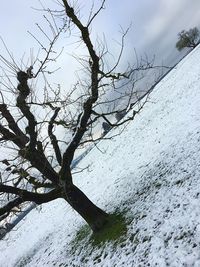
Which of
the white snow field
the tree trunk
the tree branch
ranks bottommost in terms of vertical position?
the white snow field

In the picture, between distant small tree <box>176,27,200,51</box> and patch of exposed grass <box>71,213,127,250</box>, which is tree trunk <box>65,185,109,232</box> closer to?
patch of exposed grass <box>71,213,127,250</box>

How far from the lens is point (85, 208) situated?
11539mm

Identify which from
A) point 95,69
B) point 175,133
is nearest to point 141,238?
point 95,69

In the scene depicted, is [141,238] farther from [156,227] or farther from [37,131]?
[37,131]

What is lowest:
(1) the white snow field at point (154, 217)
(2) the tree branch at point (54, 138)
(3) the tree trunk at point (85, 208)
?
(1) the white snow field at point (154, 217)

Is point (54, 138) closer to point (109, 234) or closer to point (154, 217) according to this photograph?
point (109, 234)

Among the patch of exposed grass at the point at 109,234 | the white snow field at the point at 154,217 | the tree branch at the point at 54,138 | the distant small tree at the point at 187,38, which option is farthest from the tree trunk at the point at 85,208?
the distant small tree at the point at 187,38

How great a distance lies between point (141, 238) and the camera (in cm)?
927

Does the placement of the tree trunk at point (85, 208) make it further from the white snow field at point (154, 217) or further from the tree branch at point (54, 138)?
the tree branch at point (54, 138)

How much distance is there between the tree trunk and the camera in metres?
11.3

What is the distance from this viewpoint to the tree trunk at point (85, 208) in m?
11.3

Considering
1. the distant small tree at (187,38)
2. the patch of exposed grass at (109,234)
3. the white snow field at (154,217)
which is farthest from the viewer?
the distant small tree at (187,38)

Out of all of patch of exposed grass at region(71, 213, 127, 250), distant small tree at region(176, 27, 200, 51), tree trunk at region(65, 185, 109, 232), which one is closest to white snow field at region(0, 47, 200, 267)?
patch of exposed grass at region(71, 213, 127, 250)

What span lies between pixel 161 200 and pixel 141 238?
1.72m
